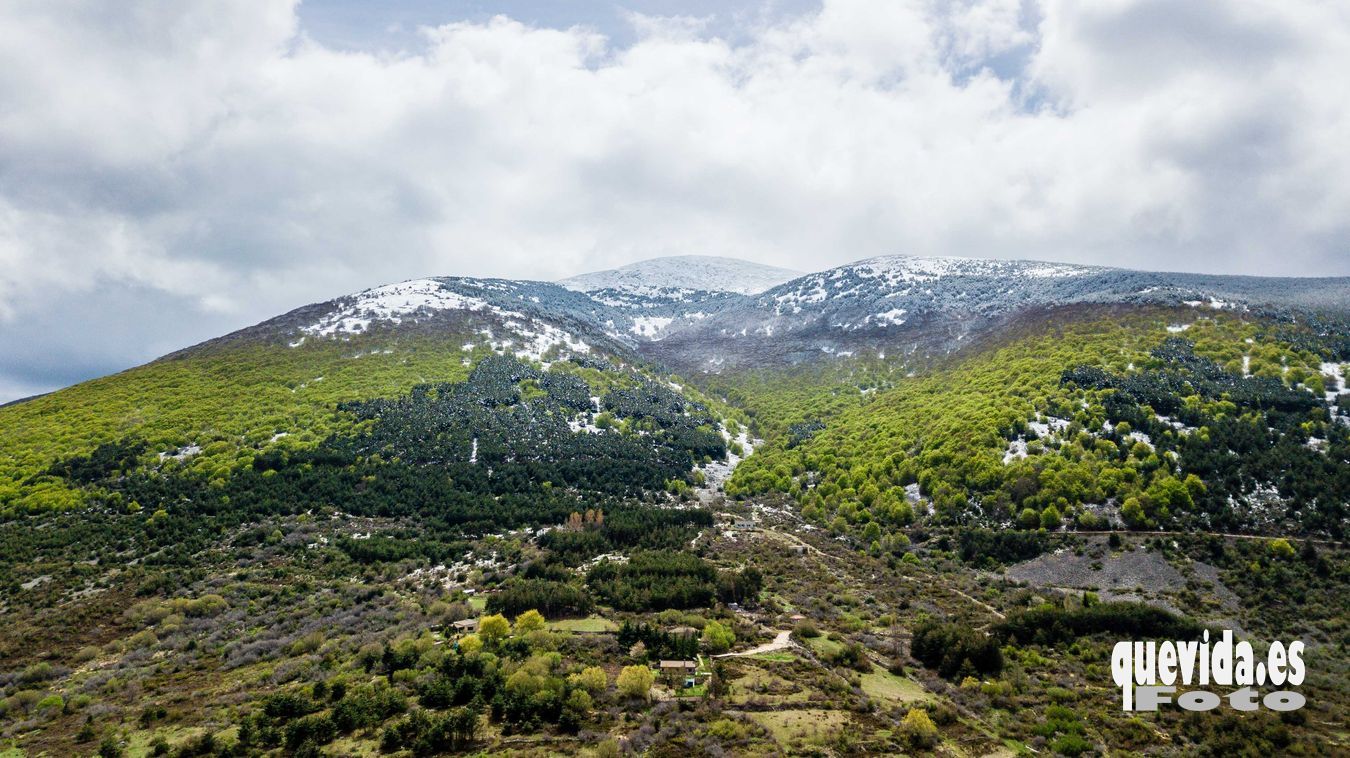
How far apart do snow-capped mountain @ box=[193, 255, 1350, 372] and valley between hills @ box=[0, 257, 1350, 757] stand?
2.91m

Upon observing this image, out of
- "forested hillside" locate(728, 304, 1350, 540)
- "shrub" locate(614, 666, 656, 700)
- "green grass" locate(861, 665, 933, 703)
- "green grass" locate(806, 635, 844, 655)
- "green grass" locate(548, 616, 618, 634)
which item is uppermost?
"forested hillside" locate(728, 304, 1350, 540)

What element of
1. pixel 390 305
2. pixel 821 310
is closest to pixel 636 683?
pixel 390 305

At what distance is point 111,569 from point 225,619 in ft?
54.7

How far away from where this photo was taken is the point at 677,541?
57438mm

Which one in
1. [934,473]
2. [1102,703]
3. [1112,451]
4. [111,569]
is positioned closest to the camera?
[1102,703]

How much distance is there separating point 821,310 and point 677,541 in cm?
11065

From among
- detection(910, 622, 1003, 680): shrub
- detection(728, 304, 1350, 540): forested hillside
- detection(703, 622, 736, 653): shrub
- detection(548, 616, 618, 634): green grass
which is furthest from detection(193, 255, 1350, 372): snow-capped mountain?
detection(703, 622, 736, 653): shrub

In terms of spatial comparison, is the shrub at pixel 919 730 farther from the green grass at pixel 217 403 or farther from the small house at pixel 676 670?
the green grass at pixel 217 403

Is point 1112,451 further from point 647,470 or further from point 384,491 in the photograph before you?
point 384,491

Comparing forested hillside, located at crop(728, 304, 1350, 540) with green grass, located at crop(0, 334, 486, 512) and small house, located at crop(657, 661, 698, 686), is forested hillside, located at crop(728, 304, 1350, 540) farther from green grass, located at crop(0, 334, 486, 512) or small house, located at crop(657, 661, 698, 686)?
green grass, located at crop(0, 334, 486, 512)

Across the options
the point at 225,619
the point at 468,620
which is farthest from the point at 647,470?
the point at 225,619

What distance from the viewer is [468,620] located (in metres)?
38.7

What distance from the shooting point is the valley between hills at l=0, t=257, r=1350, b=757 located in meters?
26.6

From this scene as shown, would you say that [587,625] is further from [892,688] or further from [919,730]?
[919,730]
